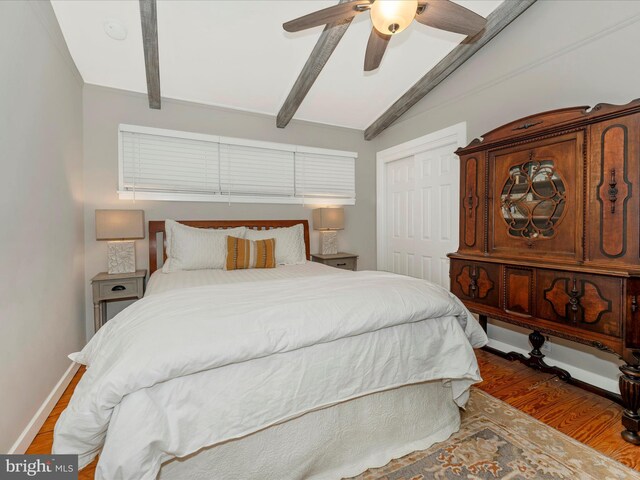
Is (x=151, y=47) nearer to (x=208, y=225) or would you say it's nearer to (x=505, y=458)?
(x=208, y=225)

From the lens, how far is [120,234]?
2896 millimetres

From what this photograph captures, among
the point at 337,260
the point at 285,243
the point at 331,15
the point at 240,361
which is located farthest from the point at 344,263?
the point at 240,361

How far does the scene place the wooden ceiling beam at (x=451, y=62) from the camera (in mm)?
2668

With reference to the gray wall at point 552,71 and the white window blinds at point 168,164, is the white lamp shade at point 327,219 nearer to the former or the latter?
the white window blinds at point 168,164

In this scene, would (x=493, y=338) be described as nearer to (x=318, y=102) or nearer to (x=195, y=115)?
(x=318, y=102)

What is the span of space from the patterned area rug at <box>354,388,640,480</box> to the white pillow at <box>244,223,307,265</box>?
2.05m

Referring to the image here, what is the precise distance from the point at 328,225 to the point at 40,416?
302 cm

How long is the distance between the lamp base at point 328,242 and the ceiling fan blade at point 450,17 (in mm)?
2595

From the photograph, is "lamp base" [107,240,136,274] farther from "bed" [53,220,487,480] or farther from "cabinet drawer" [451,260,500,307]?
"cabinet drawer" [451,260,500,307]

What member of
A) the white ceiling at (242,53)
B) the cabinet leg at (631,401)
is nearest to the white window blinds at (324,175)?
the white ceiling at (242,53)

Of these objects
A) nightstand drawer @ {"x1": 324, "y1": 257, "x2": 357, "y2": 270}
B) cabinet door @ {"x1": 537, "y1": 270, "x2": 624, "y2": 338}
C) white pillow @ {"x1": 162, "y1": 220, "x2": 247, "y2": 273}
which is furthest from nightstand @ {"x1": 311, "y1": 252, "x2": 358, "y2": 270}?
cabinet door @ {"x1": 537, "y1": 270, "x2": 624, "y2": 338}

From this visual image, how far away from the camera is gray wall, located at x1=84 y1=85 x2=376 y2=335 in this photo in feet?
10.2

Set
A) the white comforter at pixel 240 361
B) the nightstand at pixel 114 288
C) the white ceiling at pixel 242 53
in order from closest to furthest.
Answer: the white comforter at pixel 240 361, the white ceiling at pixel 242 53, the nightstand at pixel 114 288

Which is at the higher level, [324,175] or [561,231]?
[324,175]
